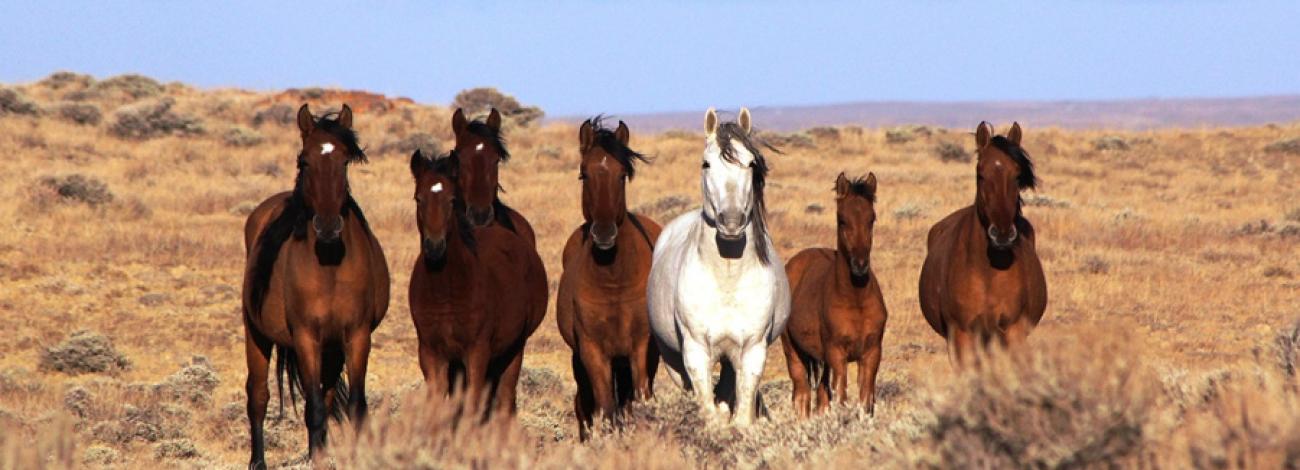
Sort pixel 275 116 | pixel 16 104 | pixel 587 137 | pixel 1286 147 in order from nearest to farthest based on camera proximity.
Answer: pixel 587 137 → pixel 16 104 → pixel 1286 147 → pixel 275 116

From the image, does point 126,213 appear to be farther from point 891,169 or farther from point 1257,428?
point 1257,428

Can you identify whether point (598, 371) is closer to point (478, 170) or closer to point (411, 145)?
point (478, 170)

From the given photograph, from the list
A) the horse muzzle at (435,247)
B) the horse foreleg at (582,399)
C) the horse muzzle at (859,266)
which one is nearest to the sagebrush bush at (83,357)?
the horse foreleg at (582,399)

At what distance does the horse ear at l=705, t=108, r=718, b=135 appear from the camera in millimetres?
7583

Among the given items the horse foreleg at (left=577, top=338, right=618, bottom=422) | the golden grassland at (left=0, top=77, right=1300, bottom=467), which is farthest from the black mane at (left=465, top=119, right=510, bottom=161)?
the golden grassland at (left=0, top=77, right=1300, bottom=467)

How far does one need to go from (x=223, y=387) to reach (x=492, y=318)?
5.66m

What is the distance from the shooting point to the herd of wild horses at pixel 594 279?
7672 mm

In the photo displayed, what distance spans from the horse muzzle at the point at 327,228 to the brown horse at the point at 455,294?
1.41 feet

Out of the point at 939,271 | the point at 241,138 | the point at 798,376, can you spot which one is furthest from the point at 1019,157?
the point at 241,138

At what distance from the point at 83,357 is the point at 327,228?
6.92 metres

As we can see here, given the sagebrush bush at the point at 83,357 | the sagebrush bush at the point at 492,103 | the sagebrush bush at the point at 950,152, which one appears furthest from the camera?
the sagebrush bush at the point at 492,103

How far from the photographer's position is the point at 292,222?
327 inches

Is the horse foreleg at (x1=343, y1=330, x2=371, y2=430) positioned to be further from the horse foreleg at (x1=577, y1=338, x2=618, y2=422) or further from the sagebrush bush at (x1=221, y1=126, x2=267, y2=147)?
the sagebrush bush at (x1=221, y1=126, x2=267, y2=147)

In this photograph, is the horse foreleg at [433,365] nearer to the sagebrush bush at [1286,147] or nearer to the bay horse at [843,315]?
the bay horse at [843,315]
